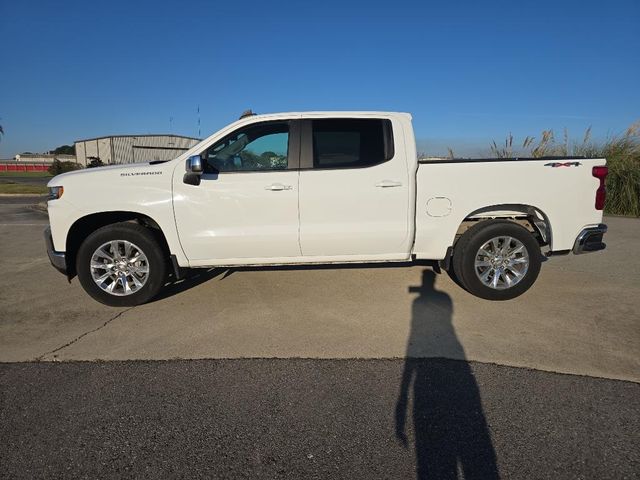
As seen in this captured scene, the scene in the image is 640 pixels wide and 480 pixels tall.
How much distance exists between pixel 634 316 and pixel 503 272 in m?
1.29

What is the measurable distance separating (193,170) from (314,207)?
131 cm

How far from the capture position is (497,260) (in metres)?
4.81

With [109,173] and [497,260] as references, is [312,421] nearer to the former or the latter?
[497,260]

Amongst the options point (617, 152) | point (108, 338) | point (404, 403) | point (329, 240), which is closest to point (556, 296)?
point (329, 240)

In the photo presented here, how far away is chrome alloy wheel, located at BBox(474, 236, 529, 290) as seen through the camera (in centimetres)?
478

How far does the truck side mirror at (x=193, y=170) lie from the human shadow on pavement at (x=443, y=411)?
2.65m

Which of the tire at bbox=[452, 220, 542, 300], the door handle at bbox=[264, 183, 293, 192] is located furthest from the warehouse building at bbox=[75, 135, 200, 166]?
the tire at bbox=[452, 220, 542, 300]

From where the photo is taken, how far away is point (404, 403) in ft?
9.28

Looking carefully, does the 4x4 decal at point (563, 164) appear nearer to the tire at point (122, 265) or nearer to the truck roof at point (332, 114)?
the truck roof at point (332, 114)

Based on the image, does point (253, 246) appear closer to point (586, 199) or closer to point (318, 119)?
point (318, 119)

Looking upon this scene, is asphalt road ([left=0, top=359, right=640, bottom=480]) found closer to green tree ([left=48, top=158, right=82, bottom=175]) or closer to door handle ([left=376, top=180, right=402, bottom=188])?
door handle ([left=376, top=180, right=402, bottom=188])

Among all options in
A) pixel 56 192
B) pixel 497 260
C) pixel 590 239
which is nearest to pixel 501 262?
pixel 497 260

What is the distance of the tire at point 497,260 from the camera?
15.5ft

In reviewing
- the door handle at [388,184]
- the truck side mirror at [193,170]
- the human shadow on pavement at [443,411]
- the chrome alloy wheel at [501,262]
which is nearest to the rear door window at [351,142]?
the door handle at [388,184]
